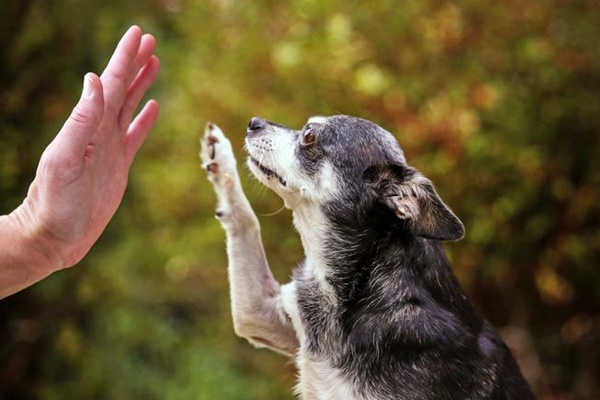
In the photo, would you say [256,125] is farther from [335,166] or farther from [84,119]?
[84,119]

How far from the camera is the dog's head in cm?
351

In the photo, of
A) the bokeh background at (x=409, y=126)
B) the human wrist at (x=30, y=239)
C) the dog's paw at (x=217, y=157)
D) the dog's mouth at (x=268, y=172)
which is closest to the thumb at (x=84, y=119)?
the human wrist at (x=30, y=239)

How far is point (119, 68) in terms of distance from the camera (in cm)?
323

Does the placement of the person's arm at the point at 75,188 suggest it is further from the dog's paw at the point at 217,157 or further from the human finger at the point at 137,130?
the dog's paw at the point at 217,157

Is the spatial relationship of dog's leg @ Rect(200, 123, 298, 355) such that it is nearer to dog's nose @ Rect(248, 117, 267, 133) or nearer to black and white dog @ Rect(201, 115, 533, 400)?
black and white dog @ Rect(201, 115, 533, 400)

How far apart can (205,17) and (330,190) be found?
4200 mm

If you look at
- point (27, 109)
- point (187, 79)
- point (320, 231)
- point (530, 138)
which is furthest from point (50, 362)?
point (530, 138)

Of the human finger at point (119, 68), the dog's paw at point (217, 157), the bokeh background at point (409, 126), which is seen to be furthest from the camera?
the bokeh background at point (409, 126)

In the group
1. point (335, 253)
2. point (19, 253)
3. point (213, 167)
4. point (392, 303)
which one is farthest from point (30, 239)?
point (392, 303)

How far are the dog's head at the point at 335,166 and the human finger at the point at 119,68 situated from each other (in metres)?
0.59

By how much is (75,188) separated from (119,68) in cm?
56

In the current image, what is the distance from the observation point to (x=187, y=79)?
7.65 meters

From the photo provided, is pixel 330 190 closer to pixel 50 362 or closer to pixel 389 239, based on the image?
pixel 389 239

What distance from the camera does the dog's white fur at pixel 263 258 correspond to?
3456 mm
